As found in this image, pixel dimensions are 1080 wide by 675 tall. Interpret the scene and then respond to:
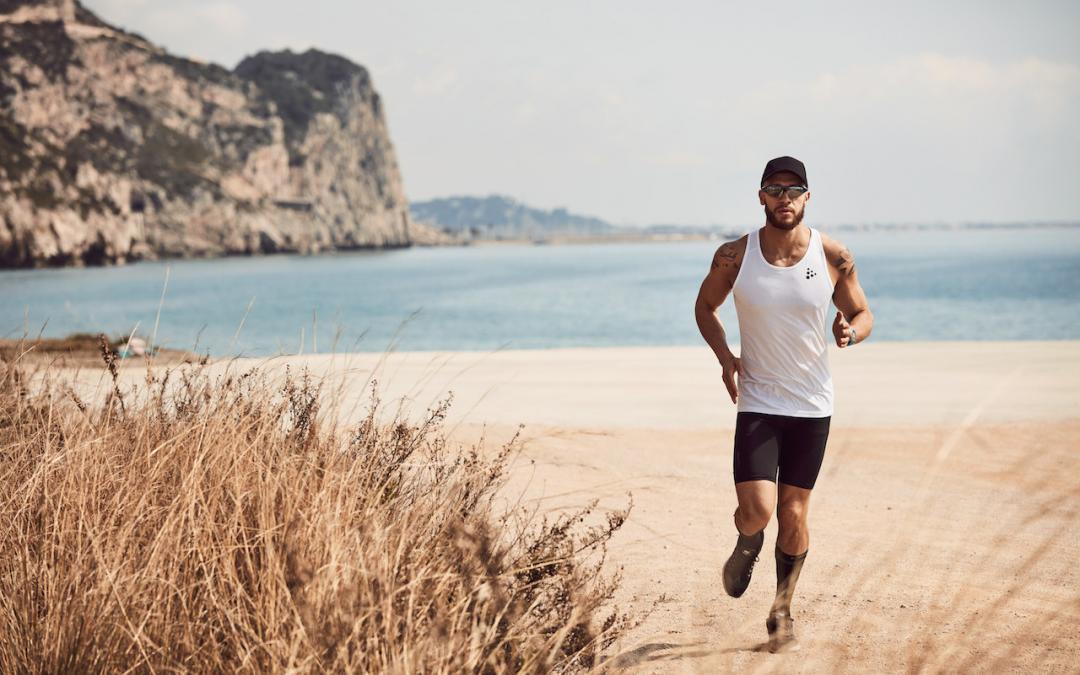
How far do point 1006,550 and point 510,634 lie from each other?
14.4ft

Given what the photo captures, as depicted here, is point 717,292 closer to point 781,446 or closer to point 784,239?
point 784,239

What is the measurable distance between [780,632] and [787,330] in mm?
1312

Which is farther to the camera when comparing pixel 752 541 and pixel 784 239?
pixel 752 541

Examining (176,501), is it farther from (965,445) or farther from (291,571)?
(965,445)

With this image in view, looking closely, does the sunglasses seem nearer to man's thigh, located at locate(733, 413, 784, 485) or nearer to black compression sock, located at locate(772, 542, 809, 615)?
man's thigh, located at locate(733, 413, 784, 485)

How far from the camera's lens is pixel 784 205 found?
4.26 meters

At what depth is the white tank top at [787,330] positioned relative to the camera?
13.9 feet

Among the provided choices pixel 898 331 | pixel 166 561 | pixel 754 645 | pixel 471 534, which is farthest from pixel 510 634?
pixel 898 331

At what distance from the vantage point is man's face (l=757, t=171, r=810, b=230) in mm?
4258

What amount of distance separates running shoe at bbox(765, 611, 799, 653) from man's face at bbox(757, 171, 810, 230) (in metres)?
1.68

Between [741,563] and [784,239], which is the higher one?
[784,239]

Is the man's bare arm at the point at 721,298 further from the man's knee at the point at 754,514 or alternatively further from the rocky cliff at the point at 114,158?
the rocky cliff at the point at 114,158

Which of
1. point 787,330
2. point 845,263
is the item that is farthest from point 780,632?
point 845,263

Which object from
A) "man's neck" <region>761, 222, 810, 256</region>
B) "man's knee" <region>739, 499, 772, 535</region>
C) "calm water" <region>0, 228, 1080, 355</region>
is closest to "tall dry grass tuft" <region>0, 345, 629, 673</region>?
"man's knee" <region>739, 499, 772, 535</region>
